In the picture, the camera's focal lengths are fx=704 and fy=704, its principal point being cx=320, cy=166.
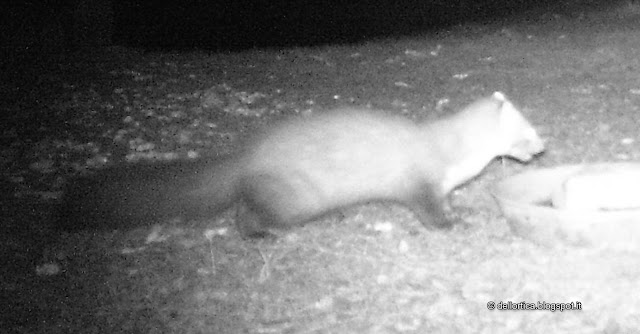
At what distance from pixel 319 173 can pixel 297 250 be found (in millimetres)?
505

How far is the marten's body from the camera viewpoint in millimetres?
4332

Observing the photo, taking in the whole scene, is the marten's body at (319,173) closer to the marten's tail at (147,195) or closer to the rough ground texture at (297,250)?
the marten's tail at (147,195)

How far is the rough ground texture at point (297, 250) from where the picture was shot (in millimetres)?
3531

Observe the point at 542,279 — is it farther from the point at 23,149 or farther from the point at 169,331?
the point at 23,149

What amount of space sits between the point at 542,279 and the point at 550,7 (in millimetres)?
13624

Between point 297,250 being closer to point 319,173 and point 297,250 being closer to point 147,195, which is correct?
point 319,173

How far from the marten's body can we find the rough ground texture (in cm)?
23

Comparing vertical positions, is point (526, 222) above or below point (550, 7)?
above

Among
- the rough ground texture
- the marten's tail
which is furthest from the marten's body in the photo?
the rough ground texture

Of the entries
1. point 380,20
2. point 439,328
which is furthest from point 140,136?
point 380,20

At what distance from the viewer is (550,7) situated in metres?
16.0

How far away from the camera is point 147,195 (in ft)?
14.2

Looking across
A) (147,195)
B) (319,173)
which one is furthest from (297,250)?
(147,195)

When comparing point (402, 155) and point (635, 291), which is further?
point (402, 155)
